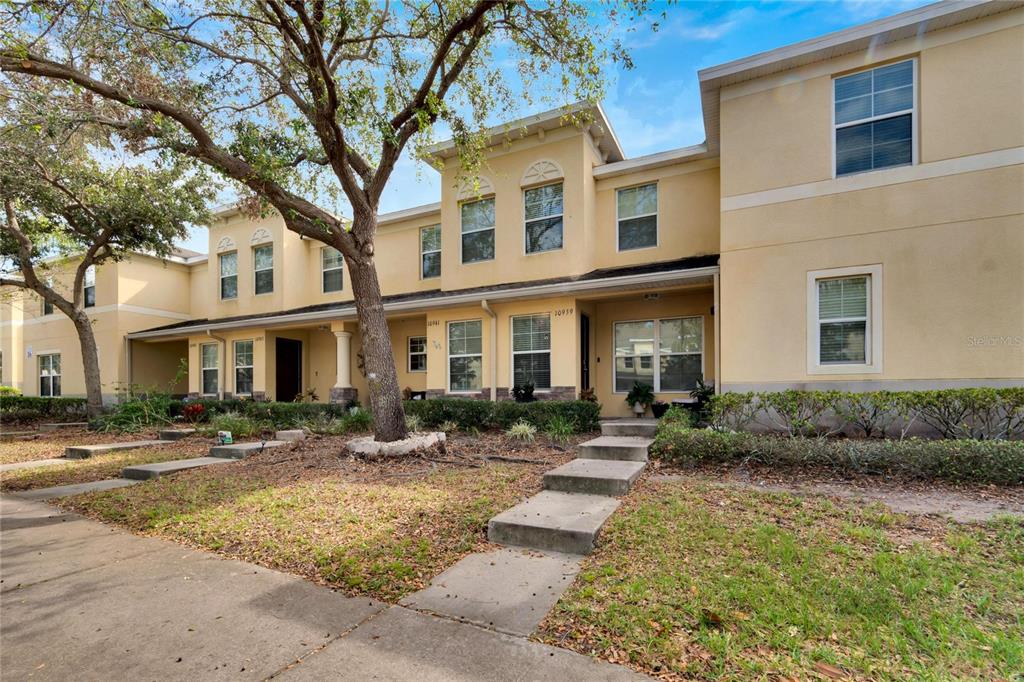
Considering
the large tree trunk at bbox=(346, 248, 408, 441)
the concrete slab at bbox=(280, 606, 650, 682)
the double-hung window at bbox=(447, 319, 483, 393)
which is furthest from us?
the double-hung window at bbox=(447, 319, 483, 393)

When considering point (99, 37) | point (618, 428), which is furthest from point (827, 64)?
point (99, 37)

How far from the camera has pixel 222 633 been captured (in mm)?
→ 2840

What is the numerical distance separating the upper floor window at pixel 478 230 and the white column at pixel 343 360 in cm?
429

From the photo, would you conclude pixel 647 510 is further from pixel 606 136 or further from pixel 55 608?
pixel 606 136

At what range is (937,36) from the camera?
23.1 feet

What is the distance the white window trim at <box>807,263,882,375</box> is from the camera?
7.23 m

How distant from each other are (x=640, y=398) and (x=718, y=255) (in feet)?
11.1

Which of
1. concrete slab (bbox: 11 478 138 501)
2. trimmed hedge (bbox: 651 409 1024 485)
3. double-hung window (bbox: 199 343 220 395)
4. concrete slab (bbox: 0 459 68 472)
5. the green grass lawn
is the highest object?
double-hung window (bbox: 199 343 220 395)

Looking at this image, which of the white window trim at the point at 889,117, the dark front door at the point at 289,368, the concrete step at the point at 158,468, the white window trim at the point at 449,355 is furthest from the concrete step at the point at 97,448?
the white window trim at the point at 889,117

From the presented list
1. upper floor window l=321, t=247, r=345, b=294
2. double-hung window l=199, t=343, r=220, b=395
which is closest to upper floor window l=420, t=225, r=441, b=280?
upper floor window l=321, t=247, r=345, b=294

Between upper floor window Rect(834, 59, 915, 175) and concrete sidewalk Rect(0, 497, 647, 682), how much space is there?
334 inches

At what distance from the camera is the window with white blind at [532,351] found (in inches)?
419

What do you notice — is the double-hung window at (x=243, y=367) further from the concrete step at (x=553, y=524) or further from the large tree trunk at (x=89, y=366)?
the concrete step at (x=553, y=524)

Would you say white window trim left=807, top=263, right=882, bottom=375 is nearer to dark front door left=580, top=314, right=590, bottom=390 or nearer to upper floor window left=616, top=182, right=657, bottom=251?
upper floor window left=616, top=182, right=657, bottom=251
